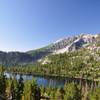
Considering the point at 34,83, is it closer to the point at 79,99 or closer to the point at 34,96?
the point at 34,96

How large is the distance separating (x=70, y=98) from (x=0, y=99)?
128 ft

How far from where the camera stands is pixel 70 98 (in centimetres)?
12681

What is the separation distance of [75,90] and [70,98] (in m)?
8.38

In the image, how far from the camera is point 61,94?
14088 cm

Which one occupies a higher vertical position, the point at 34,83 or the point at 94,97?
the point at 34,83

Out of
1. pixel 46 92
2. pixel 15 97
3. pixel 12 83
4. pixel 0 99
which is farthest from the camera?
pixel 46 92

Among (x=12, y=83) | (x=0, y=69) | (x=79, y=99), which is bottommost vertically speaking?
(x=79, y=99)

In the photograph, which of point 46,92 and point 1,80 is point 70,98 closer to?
point 1,80

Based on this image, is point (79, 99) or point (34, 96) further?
point (79, 99)

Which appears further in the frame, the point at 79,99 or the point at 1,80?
the point at 79,99

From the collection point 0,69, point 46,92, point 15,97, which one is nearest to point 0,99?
point 15,97

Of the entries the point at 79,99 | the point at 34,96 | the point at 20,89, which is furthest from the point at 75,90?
the point at 34,96

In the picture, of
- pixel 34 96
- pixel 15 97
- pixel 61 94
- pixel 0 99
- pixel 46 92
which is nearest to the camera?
pixel 34 96

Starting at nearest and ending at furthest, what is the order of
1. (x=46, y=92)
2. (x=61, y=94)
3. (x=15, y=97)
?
(x=15, y=97)
(x=61, y=94)
(x=46, y=92)
